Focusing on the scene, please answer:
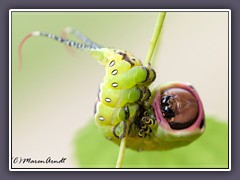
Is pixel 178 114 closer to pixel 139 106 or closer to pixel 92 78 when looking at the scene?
pixel 139 106

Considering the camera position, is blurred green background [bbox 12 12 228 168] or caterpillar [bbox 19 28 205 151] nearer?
caterpillar [bbox 19 28 205 151]

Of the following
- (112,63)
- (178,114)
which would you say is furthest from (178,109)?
(112,63)

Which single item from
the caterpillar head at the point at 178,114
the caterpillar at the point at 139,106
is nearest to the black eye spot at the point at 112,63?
the caterpillar at the point at 139,106

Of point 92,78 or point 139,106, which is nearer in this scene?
point 139,106

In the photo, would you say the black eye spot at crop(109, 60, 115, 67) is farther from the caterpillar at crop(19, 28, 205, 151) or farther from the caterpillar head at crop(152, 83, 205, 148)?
the caterpillar head at crop(152, 83, 205, 148)

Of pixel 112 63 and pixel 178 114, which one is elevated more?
pixel 112 63

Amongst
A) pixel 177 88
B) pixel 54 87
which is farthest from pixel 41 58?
pixel 177 88

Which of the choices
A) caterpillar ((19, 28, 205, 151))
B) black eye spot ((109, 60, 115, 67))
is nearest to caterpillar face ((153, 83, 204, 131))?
caterpillar ((19, 28, 205, 151))

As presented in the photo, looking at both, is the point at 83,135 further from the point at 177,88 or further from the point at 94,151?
the point at 177,88
